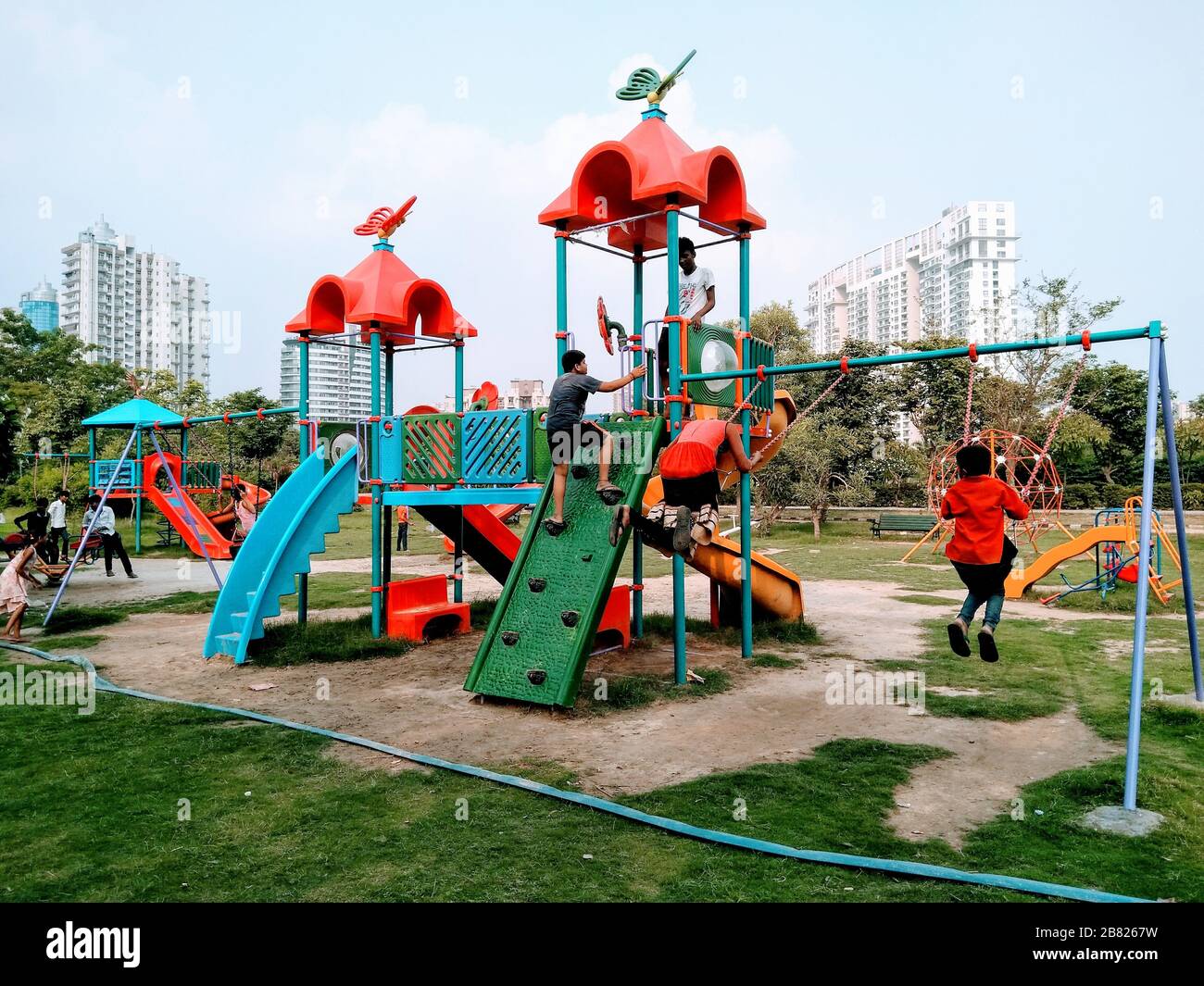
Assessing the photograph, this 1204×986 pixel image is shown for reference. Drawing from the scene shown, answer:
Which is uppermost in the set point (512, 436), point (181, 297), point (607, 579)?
point (181, 297)

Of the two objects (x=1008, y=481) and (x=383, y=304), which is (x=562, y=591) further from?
(x=1008, y=481)

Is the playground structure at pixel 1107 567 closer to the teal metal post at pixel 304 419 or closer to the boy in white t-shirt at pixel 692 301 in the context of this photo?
the boy in white t-shirt at pixel 692 301

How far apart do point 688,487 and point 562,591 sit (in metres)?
1.53

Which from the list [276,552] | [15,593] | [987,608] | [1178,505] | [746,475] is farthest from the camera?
[15,593]

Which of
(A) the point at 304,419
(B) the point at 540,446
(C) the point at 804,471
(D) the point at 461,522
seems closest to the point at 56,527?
(A) the point at 304,419

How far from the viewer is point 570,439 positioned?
8445mm

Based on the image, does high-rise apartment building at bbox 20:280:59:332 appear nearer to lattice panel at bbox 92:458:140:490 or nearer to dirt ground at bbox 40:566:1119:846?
lattice panel at bbox 92:458:140:490

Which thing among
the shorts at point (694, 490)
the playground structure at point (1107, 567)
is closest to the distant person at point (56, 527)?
the shorts at point (694, 490)

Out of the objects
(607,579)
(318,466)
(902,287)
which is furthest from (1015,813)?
(902,287)

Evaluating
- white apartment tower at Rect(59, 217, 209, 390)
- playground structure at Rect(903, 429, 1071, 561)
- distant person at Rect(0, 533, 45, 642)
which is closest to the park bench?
playground structure at Rect(903, 429, 1071, 561)

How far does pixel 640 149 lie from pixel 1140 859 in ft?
25.3

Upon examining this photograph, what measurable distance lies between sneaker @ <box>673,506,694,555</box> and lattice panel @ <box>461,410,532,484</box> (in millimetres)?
2649
